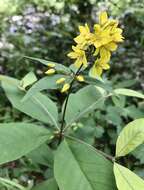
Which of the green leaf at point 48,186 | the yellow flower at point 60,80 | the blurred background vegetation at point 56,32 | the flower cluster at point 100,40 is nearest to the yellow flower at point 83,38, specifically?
the flower cluster at point 100,40

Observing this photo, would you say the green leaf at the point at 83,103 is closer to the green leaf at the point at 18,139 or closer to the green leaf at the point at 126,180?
the green leaf at the point at 18,139

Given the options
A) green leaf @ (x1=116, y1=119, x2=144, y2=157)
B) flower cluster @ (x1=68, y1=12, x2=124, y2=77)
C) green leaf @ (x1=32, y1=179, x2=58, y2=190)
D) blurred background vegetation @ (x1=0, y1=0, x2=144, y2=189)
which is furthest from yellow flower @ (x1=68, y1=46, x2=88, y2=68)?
blurred background vegetation @ (x1=0, y1=0, x2=144, y2=189)

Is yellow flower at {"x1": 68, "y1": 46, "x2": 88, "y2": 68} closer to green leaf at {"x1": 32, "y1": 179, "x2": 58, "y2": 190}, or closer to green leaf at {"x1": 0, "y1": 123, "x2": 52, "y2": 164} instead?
green leaf at {"x1": 0, "y1": 123, "x2": 52, "y2": 164}

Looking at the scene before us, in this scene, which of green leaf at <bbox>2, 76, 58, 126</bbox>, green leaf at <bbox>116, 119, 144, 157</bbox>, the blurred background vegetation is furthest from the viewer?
the blurred background vegetation

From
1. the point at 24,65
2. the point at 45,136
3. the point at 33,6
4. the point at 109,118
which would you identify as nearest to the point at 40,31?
the point at 33,6

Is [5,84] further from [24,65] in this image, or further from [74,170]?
[24,65]

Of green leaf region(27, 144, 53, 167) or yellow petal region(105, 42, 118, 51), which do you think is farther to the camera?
green leaf region(27, 144, 53, 167)
